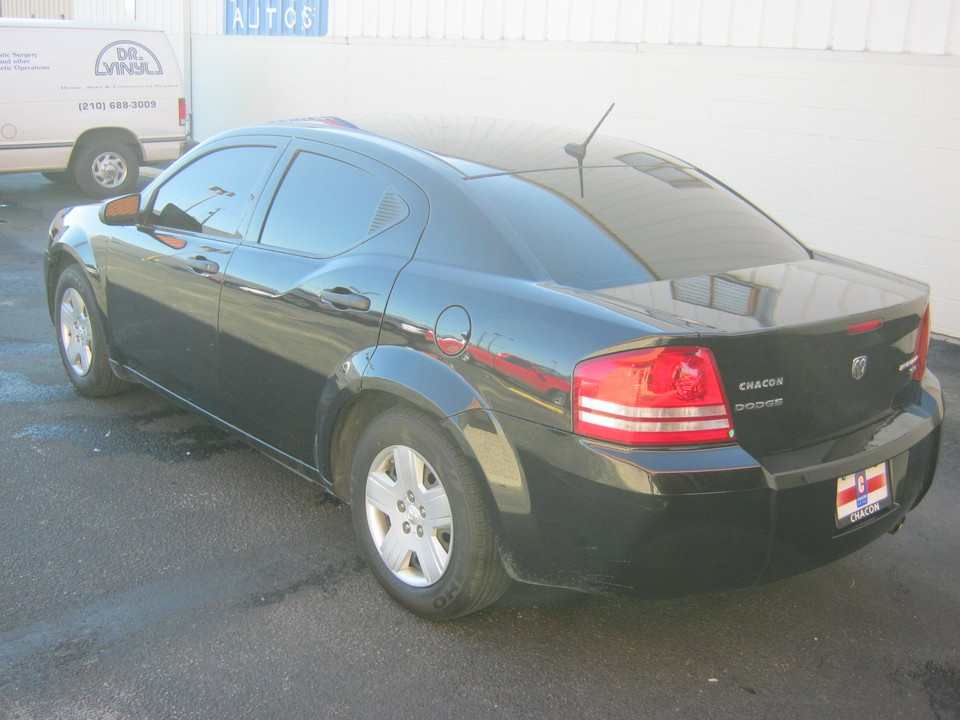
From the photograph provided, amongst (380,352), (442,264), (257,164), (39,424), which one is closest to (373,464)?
(380,352)

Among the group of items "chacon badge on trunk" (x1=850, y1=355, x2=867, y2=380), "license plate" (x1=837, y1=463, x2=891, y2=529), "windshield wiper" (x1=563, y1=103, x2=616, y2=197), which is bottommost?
"license plate" (x1=837, y1=463, x2=891, y2=529)

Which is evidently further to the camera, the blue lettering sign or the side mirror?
the blue lettering sign

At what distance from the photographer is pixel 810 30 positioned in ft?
27.2

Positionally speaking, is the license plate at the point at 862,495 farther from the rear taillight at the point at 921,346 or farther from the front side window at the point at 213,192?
the front side window at the point at 213,192

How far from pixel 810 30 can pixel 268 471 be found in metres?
6.04

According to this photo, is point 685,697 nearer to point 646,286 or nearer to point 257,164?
point 646,286

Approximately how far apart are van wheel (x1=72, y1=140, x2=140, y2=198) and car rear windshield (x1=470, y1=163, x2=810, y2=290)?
1037 centimetres

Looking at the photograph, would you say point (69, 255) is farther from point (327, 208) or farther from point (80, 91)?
point (80, 91)

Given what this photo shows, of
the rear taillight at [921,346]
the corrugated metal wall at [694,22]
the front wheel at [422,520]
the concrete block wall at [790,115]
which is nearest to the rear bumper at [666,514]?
the front wheel at [422,520]

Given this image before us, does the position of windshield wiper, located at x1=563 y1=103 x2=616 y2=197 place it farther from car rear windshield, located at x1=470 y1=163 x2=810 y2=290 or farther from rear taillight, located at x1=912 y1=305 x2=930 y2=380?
rear taillight, located at x1=912 y1=305 x2=930 y2=380

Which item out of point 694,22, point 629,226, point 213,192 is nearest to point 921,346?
point 629,226

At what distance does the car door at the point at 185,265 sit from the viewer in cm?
421

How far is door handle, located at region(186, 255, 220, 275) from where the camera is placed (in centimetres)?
417

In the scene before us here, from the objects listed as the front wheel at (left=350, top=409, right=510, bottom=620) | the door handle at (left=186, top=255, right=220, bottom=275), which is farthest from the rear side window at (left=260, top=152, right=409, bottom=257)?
the front wheel at (left=350, top=409, right=510, bottom=620)
